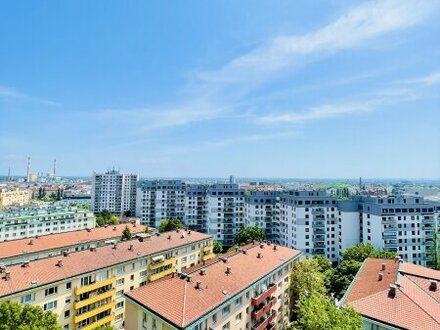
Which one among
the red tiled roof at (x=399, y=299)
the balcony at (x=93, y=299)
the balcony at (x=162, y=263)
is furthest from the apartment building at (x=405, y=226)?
the balcony at (x=93, y=299)

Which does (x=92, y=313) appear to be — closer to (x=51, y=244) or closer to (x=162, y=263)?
(x=162, y=263)

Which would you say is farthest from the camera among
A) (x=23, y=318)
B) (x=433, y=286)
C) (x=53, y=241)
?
(x=53, y=241)

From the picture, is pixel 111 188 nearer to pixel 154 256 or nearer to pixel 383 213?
pixel 154 256

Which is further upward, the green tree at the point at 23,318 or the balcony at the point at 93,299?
the green tree at the point at 23,318

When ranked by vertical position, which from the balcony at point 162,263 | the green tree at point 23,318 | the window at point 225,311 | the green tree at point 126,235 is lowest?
the balcony at point 162,263

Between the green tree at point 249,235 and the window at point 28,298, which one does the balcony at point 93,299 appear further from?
the green tree at point 249,235

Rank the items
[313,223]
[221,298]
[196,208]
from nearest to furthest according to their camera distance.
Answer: [221,298]
[313,223]
[196,208]

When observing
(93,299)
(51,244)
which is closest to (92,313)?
(93,299)
